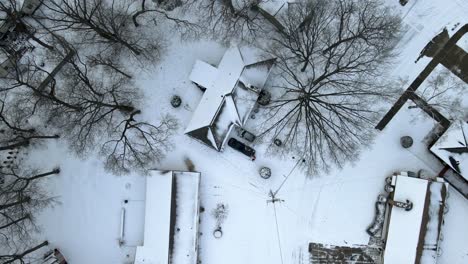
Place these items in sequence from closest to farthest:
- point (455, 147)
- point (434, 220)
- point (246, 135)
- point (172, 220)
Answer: point (455, 147) → point (434, 220) → point (172, 220) → point (246, 135)

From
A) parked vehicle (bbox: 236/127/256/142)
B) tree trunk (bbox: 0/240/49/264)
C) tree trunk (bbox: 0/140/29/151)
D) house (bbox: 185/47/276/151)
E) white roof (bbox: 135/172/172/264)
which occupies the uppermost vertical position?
house (bbox: 185/47/276/151)

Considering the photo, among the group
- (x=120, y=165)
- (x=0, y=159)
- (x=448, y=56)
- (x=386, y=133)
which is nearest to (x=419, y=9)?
(x=448, y=56)

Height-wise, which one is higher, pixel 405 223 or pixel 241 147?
pixel 241 147

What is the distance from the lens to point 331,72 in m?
27.8

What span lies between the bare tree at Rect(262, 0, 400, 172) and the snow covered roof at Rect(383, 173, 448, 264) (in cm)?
459

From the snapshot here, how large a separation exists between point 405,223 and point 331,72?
1204 centimetres

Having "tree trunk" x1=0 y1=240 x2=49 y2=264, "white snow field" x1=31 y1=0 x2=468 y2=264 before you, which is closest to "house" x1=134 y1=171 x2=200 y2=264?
"white snow field" x1=31 y1=0 x2=468 y2=264

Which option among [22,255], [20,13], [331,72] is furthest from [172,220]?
[20,13]

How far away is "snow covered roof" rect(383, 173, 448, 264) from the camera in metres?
27.0

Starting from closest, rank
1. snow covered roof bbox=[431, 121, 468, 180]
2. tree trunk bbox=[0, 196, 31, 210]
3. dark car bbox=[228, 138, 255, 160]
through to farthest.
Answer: tree trunk bbox=[0, 196, 31, 210]
snow covered roof bbox=[431, 121, 468, 180]
dark car bbox=[228, 138, 255, 160]

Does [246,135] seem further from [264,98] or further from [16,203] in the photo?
[16,203]

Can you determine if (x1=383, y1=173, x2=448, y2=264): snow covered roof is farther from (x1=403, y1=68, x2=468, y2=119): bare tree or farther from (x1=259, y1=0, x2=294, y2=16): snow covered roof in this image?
(x1=259, y1=0, x2=294, y2=16): snow covered roof

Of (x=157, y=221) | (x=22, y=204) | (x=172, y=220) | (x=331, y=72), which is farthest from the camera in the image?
(x=22, y=204)

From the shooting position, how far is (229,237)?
29031mm
